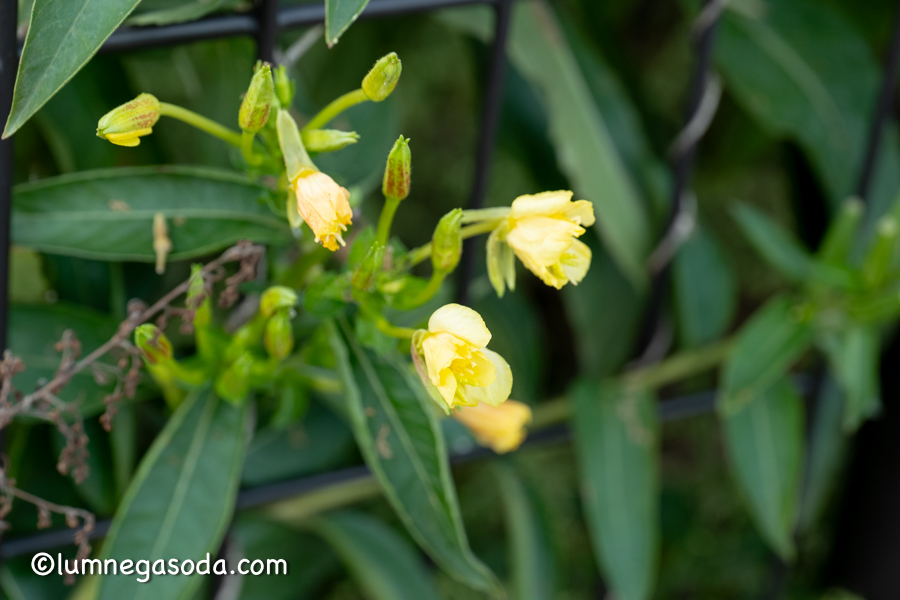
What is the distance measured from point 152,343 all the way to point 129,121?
14 centimetres

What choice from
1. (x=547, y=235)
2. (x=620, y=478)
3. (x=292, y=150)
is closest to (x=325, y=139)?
(x=292, y=150)

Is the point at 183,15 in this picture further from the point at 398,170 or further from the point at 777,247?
the point at 777,247

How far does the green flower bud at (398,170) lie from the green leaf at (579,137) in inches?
13.7

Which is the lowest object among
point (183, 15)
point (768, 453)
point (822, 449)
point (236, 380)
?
point (822, 449)

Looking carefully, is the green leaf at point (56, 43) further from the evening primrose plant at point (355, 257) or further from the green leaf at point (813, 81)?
the green leaf at point (813, 81)

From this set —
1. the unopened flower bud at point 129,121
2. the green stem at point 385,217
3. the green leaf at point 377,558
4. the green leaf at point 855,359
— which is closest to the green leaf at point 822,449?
the green leaf at point 855,359

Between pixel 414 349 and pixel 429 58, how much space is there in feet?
2.76

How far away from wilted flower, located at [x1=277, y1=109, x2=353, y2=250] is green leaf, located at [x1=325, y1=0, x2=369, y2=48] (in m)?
0.05

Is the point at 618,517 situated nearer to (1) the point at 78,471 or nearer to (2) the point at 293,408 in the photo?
(2) the point at 293,408

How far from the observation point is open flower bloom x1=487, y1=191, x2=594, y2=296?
41 cm

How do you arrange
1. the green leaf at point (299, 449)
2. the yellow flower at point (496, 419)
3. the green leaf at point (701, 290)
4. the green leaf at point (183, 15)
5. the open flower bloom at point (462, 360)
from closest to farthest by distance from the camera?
the open flower bloom at point (462, 360), the green leaf at point (183, 15), the yellow flower at point (496, 419), the green leaf at point (299, 449), the green leaf at point (701, 290)

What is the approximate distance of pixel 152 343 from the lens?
0.48 meters

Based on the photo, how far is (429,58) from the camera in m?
Result: 1.17

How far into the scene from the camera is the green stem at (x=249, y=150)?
1.40 feet
